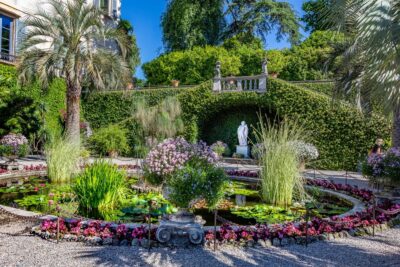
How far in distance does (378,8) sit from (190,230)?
3179mm

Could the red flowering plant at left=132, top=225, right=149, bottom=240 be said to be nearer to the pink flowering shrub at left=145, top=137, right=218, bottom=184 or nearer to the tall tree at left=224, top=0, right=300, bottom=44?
the pink flowering shrub at left=145, top=137, right=218, bottom=184

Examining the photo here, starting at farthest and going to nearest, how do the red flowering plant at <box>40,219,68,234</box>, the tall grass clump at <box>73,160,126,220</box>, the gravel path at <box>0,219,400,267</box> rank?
the tall grass clump at <box>73,160,126,220</box> → the red flowering plant at <box>40,219,68,234</box> → the gravel path at <box>0,219,400,267</box>

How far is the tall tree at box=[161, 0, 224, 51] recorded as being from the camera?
25.1m

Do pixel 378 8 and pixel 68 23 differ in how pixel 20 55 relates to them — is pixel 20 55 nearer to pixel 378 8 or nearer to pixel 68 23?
pixel 68 23

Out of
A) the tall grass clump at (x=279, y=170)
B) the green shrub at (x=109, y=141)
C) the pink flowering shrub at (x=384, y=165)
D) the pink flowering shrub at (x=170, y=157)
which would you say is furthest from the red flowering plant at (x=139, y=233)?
the green shrub at (x=109, y=141)

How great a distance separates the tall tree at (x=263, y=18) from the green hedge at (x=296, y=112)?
32.9 ft

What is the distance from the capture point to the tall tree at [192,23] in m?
25.1

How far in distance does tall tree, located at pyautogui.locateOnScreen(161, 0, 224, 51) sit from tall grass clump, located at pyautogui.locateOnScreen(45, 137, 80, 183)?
18231 mm

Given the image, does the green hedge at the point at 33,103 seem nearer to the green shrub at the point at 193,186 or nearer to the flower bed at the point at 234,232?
the flower bed at the point at 234,232

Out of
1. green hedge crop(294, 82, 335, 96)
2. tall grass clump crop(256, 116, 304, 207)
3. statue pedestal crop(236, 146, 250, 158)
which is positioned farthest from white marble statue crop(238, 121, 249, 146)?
tall grass clump crop(256, 116, 304, 207)

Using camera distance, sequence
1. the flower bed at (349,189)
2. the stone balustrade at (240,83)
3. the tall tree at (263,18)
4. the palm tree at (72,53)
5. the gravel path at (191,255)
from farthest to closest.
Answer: the tall tree at (263,18), the stone balustrade at (240,83), the palm tree at (72,53), the flower bed at (349,189), the gravel path at (191,255)

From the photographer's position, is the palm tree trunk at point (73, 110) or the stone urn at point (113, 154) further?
the stone urn at point (113, 154)

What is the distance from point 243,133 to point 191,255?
1283 cm

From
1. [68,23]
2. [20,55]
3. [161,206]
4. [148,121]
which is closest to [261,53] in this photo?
[148,121]
